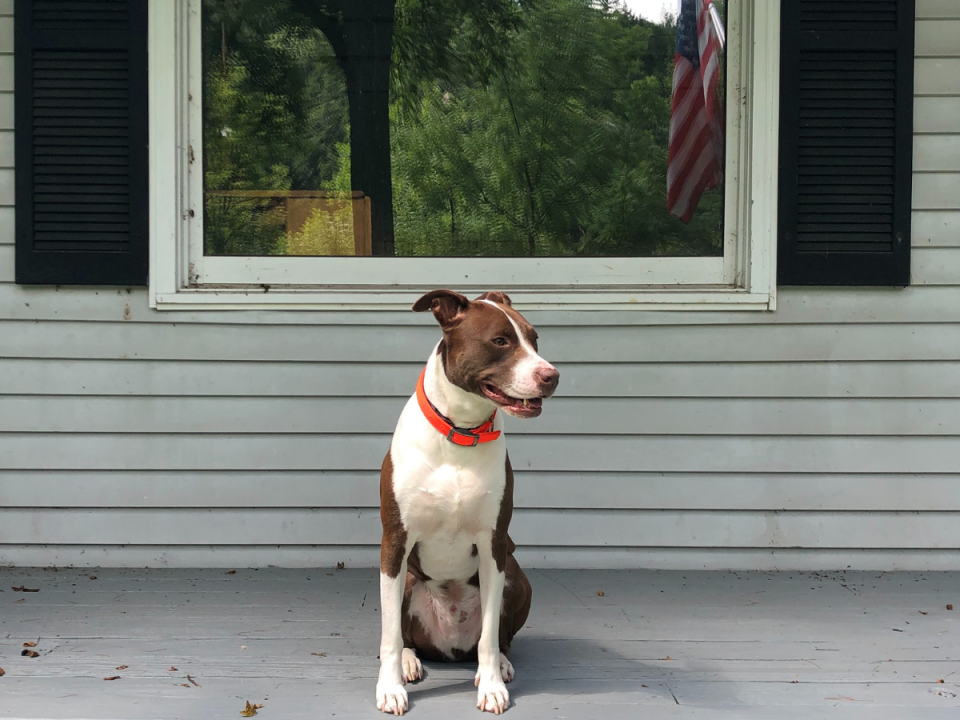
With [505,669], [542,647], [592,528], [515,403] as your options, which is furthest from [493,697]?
[592,528]

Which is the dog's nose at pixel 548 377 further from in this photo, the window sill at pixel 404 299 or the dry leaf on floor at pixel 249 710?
the window sill at pixel 404 299

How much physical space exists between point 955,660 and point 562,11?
8.77 ft

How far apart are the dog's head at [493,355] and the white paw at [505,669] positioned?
2.53 ft

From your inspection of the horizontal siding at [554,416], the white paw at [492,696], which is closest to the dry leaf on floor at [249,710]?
the white paw at [492,696]

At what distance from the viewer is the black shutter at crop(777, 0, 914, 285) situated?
3447 millimetres

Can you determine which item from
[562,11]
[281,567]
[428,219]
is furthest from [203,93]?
[281,567]

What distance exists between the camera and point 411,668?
2.48 metres

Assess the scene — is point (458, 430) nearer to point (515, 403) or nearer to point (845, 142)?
point (515, 403)

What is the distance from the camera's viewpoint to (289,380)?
357cm

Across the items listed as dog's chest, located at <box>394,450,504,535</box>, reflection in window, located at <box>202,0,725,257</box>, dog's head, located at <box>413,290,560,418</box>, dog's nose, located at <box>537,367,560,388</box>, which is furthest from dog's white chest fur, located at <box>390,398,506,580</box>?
reflection in window, located at <box>202,0,725,257</box>

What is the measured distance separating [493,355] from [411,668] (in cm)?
94

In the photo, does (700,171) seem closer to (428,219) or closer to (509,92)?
(509,92)

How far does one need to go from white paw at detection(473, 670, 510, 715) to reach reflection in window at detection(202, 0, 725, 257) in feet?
5.90

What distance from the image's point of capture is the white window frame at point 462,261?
3.46m
